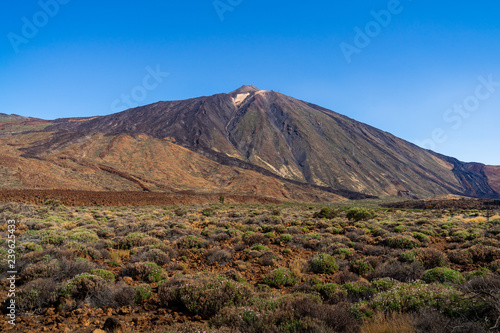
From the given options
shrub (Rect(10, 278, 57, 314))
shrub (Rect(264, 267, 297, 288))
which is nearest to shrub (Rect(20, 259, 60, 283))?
shrub (Rect(10, 278, 57, 314))

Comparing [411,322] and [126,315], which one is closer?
[411,322]

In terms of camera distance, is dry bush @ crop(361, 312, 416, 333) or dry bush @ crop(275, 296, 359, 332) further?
dry bush @ crop(275, 296, 359, 332)

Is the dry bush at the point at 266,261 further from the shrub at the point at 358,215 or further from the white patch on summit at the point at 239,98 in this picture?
the white patch on summit at the point at 239,98

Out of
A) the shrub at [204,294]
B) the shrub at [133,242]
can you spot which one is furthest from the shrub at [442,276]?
the shrub at [133,242]

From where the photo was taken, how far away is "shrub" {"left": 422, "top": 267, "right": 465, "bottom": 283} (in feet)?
20.3

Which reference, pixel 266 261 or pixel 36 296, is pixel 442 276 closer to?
pixel 266 261

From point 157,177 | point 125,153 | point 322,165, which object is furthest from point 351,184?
point 125,153

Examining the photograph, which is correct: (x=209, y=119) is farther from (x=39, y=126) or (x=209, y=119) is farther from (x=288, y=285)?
(x=288, y=285)

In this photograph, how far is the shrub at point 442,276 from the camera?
244 inches

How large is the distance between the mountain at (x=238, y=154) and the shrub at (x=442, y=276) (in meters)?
54.0

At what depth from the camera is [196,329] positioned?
3.86 meters

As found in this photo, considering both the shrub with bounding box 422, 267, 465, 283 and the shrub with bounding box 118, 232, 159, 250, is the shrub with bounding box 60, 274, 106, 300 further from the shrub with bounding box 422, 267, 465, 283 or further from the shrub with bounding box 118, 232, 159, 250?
the shrub with bounding box 422, 267, 465, 283

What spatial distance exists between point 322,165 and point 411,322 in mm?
114711

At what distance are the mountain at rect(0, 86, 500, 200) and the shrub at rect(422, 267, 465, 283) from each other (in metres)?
54.0
